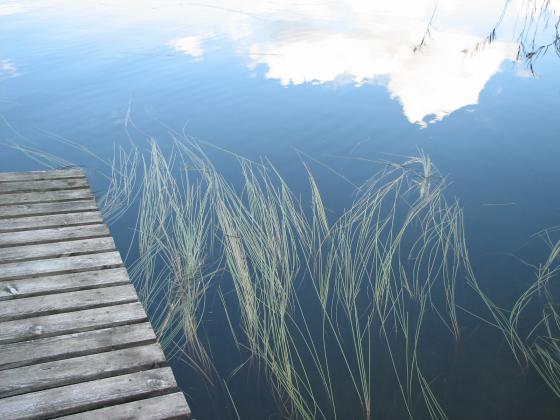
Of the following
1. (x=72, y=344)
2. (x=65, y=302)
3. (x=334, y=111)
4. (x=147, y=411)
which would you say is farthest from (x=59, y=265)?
(x=334, y=111)

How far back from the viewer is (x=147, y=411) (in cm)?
191

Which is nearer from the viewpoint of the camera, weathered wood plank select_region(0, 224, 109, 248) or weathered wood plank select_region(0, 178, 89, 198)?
weathered wood plank select_region(0, 224, 109, 248)

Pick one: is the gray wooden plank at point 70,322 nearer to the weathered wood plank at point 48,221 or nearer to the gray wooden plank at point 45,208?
the weathered wood plank at point 48,221

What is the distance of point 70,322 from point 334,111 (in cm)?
418

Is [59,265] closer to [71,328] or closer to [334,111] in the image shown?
[71,328]

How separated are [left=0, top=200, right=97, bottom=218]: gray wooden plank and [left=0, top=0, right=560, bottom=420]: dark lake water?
431 millimetres

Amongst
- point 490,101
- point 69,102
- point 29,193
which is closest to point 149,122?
point 69,102

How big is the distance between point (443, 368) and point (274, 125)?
3409 mm

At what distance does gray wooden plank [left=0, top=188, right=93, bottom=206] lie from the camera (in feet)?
10.7

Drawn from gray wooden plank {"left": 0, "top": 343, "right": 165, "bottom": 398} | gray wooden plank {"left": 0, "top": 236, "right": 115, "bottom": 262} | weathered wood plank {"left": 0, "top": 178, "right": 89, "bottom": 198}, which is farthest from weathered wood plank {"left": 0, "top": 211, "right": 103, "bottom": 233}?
gray wooden plank {"left": 0, "top": 343, "right": 165, "bottom": 398}

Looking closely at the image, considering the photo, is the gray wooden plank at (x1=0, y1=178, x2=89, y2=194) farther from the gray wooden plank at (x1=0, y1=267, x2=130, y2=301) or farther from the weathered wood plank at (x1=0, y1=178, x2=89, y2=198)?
the gray wooden plank at (x1=0, y1=267, x2=130, y2=301)

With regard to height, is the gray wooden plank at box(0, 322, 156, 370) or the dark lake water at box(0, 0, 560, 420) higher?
the gray wooden plank at box(0, 322, 156, 370)

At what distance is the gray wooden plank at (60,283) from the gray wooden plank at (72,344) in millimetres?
339

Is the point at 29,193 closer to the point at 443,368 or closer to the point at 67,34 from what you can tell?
the point at 443,368
